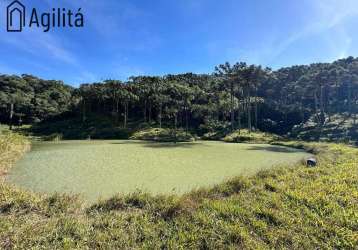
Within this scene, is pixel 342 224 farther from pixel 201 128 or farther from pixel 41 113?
pixel 41 113

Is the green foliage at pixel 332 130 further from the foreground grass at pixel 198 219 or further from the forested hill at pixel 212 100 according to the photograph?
the foreground grass at pixel 198 219

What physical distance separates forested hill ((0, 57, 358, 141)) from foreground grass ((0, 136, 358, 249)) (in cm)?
3916

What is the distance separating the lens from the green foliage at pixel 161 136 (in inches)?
1757

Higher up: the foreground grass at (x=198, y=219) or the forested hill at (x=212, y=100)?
the forested hill at (x=212, y=100)

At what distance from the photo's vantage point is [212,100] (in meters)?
61.4

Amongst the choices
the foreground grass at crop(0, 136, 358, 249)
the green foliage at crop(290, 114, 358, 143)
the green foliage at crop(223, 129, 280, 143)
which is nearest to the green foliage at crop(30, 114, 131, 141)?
the green foliage at crop(223, 129, 280, 143)

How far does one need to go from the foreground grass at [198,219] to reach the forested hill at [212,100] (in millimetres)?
39156

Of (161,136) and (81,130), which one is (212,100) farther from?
(81,130)

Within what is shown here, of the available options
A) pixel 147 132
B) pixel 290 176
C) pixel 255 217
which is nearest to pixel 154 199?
pixel 255 217

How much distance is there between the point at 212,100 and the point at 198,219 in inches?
2165

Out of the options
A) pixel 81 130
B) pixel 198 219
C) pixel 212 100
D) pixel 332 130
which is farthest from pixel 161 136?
pixel 198 219

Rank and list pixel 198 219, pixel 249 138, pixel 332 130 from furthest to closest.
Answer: pixel 332 130, pixel 249 138, pixel 198 219

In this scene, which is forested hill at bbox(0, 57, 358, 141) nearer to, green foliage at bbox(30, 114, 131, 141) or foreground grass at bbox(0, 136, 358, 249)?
green foliage at bbox(30, 114, 131, 141)

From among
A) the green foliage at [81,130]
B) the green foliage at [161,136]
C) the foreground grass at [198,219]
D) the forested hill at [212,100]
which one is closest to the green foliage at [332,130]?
the forested hill at [212,100]
